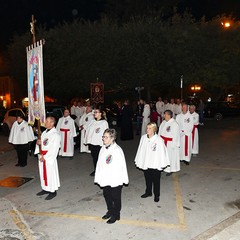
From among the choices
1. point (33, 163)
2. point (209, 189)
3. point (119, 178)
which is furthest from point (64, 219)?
point (33, 163)

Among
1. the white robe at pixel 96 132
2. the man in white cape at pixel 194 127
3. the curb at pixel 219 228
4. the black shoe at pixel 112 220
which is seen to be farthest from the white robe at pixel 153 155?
the man in white cape at pixel 194 127

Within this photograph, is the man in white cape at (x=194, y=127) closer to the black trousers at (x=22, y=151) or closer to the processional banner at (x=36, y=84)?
the black trousers at (x=22, y=151)

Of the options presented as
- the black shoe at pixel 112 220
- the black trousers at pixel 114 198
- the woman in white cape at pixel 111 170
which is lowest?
the black shoe at pixel 112 220

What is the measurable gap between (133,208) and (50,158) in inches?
80.3

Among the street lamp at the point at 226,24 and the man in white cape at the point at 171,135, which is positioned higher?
the street lamp at the point at 226,24

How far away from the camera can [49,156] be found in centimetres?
695

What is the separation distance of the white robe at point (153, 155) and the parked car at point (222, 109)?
18.6m

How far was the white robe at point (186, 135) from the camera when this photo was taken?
387 inches

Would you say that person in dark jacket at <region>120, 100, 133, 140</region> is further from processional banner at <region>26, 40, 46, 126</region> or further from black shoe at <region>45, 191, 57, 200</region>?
black shoe at <region>45, 191, 57, 200</region>

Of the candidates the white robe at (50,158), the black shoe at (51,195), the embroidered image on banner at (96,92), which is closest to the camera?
the white robe at (50,158)

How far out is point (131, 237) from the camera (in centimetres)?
521

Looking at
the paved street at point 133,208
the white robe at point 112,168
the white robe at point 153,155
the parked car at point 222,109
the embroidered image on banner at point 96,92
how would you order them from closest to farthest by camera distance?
the paved street at point 133,208, the white robe at point 112,168, the white robe at point 153,155, the embroidered image on banner at point 96,92, the parked car at point 222,109

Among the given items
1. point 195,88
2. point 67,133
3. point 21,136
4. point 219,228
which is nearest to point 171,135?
point 219,228

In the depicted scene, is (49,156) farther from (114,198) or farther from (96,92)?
(96,92)
